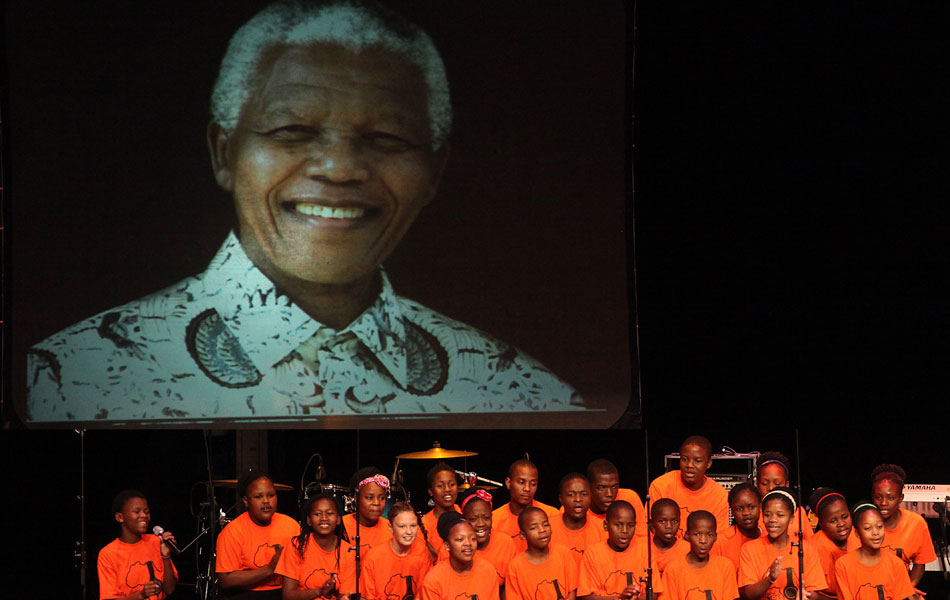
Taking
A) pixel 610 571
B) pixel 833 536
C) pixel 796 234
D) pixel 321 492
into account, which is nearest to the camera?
pixel 610 571

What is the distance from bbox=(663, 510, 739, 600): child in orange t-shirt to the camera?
545cm

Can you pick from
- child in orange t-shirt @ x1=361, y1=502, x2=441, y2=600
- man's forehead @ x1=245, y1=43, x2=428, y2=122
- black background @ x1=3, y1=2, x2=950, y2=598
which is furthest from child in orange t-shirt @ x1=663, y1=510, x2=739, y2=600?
man's forehead @ x1=245, y1=43, x2=428, y2=122

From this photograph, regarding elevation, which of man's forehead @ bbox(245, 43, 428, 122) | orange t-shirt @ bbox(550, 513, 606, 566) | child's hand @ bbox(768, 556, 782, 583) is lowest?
child's hand @ bbox(768, 556, 782, 583)

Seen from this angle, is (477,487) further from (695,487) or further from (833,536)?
(833,536)

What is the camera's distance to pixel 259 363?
22.7ft

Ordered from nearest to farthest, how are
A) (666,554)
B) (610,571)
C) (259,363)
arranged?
(610,571) → (666,554) → (259,363)

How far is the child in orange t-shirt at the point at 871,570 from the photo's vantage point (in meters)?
5.71

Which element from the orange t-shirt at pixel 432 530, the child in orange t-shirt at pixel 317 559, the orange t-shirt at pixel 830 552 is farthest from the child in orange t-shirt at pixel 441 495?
the orange t-shirt at pixel 830 552

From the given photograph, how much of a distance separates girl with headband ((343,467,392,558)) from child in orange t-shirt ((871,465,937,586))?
2535 mm

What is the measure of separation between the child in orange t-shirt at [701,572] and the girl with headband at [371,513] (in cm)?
142

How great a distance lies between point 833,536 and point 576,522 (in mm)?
1292

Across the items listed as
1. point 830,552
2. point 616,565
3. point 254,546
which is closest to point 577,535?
point 616,565

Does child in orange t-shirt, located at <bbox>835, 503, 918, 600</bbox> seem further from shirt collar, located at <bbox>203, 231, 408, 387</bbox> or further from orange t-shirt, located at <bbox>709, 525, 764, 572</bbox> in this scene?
shirt collar, located at <bbox>203, 231, 408, 387</bbox>

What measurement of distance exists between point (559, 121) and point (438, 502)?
2436mm
